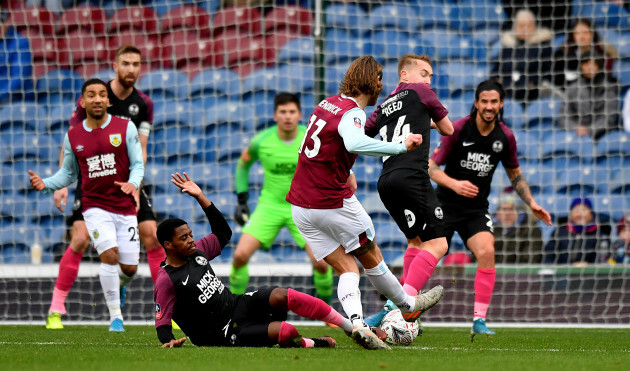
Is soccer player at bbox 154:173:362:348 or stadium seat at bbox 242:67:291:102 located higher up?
stadium seat at bbox 242:67:291:102

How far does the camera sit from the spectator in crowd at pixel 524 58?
10758 mm

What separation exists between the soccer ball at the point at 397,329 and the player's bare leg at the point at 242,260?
2.66 m

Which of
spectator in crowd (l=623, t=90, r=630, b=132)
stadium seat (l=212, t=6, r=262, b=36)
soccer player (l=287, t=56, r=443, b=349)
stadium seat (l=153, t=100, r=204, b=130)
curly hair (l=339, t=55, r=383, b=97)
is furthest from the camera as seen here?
stadium seat (l=212, t=6, r=262, b=36)

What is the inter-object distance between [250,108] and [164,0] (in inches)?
85.2

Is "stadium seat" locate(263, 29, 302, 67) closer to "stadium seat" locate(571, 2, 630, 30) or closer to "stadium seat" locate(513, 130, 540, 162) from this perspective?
"stadium seat" locate(513, 130, 540, 162)

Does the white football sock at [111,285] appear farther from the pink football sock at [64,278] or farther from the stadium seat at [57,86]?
the stadium seat at [57,86]

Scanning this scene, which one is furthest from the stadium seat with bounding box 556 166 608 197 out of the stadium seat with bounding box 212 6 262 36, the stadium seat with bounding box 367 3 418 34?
the stadium seat with bounding box 212 6 262 36

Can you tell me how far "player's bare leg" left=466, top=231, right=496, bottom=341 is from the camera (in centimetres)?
693

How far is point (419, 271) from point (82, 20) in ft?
24.5

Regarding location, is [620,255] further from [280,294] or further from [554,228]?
[280,294]

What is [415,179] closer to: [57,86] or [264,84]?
[264,84]

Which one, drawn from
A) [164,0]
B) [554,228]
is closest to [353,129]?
[554,228]

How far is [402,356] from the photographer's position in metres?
4.80

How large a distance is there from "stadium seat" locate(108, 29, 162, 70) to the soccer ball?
7069 millimetres
